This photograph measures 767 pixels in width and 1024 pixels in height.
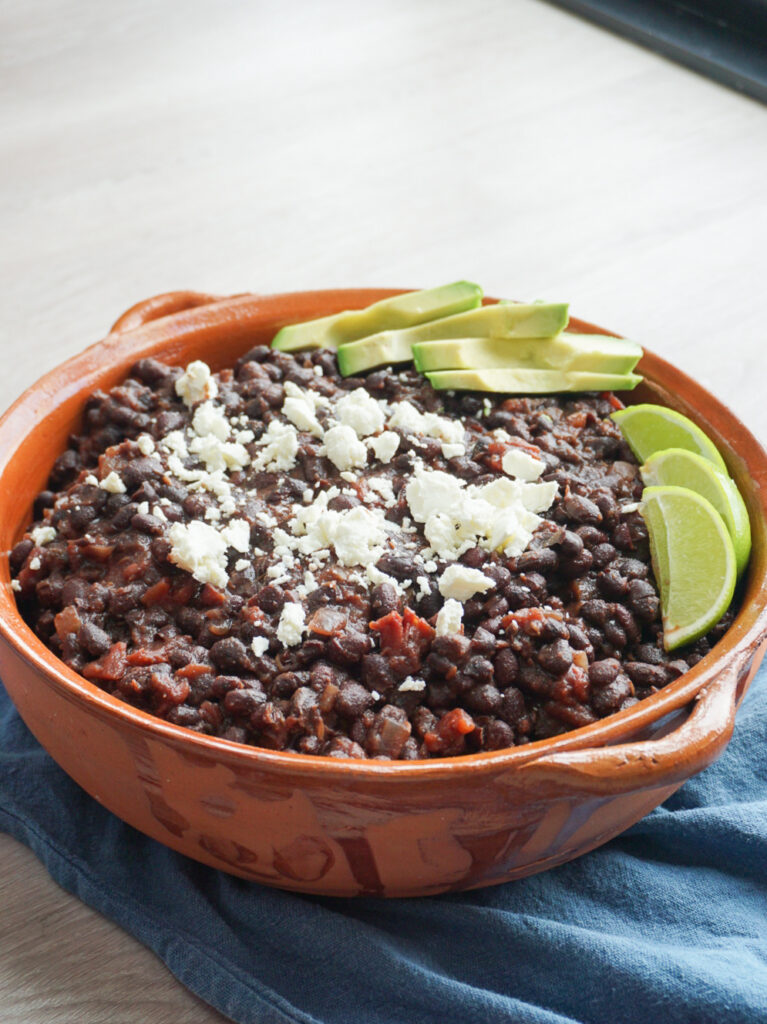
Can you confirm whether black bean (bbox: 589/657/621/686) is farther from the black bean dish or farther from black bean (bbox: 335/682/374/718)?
black bean (bbox: 335/682/374/718)

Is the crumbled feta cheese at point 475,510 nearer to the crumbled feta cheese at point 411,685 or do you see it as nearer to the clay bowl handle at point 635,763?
the crumbled feta cheese at point 411,685

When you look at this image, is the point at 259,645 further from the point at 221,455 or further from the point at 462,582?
the point at 221,455

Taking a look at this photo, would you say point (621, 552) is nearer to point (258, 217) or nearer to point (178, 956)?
point (178, 956)

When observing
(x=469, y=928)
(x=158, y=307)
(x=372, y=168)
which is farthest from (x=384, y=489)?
(x=372, y=168)

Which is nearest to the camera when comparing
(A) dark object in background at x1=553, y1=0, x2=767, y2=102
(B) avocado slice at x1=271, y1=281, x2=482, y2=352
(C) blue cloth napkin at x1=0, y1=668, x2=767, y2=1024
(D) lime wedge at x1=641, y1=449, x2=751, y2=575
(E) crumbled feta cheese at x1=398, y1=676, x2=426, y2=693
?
(C) blue cloth napkin at x1=0, y1=668, x2=767, y2=1024

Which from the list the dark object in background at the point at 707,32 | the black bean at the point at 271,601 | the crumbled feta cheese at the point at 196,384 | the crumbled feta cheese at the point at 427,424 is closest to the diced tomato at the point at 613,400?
the crumbled feta cheese at the point at 427,424

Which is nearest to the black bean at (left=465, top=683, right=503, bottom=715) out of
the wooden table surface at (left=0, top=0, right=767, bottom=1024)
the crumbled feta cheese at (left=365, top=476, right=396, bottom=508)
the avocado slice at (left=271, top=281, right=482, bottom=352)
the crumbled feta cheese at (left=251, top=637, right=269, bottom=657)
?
the crumbled feta cheese at (left=251, top=637, right=269, bottom=657)
